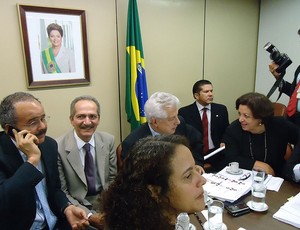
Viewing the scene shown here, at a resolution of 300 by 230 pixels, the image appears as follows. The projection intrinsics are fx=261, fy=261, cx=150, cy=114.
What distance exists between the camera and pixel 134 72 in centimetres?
288

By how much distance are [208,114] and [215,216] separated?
6.73 ft

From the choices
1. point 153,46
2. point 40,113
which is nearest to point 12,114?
point 40,113

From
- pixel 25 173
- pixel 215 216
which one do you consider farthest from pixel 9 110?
pixel 215 216

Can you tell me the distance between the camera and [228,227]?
123cm

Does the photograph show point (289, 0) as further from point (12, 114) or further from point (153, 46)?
point (12, 114)

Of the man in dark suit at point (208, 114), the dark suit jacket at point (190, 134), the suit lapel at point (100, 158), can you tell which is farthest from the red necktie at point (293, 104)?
the suit lapel at point (100, 158)

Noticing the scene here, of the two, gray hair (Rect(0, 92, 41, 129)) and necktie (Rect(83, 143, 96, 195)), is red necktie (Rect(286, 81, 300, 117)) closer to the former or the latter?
necktie (Rect(83, 143, 96, 195))

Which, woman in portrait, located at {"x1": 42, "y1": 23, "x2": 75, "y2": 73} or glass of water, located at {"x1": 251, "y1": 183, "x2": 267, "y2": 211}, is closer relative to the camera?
glass of water, located at {"x1": 251, "y1": 183, "x2": 267, "y2": 211}

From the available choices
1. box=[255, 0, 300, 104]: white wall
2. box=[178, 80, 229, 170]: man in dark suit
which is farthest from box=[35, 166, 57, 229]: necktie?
box=[255, 0, 300, 104]: white wall

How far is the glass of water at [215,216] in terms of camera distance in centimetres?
123

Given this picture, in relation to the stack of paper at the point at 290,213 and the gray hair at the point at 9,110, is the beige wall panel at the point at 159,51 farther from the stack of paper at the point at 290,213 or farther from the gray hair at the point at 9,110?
the stack of paper at the point at 290,213

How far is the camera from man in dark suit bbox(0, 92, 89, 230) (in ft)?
4.34

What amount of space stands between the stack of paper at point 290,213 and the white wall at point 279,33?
2.80m

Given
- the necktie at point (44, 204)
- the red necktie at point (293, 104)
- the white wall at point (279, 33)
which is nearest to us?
the necktie at point (44, 204)
